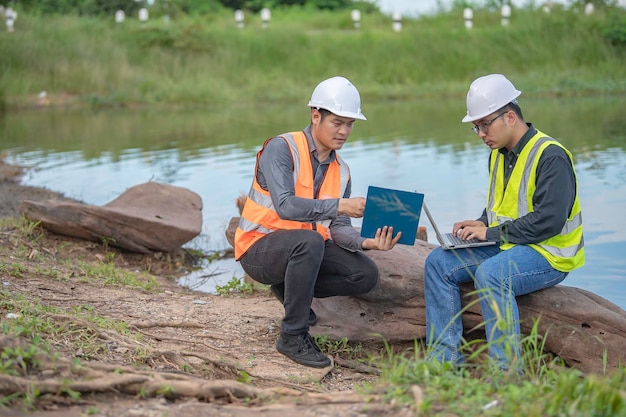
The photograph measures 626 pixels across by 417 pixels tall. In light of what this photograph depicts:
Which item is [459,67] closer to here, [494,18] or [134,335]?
[494,18]

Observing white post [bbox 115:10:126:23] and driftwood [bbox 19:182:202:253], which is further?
white post [bbox 115:10:126:23]

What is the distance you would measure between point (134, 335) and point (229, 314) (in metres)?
1.05

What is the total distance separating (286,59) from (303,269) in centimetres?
2461

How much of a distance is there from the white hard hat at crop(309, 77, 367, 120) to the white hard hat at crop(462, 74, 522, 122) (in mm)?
649

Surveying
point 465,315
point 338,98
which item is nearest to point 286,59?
point 338,98

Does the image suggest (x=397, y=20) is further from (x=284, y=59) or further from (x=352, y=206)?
(x=352, y=206)

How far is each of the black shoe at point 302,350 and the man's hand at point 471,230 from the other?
3.49 ft

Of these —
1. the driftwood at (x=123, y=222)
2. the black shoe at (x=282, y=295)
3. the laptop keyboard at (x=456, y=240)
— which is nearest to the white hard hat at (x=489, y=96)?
the laptop keyboard at (x=456, y=240)

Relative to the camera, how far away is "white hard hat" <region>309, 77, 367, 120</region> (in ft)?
17.9

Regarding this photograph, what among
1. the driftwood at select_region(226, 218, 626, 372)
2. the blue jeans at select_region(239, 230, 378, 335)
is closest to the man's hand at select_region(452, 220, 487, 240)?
the driftwood at select_region(226, 218, 626, 372)

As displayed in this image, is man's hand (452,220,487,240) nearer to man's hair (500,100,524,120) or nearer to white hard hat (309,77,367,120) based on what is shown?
man's hair (500,100,524,120)

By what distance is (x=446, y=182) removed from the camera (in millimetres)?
12727

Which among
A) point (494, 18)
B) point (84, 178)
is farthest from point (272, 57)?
point (84, 178)

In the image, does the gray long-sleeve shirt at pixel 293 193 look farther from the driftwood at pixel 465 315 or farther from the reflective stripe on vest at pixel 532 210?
the reflective stripe on vest at pixel 532 210
